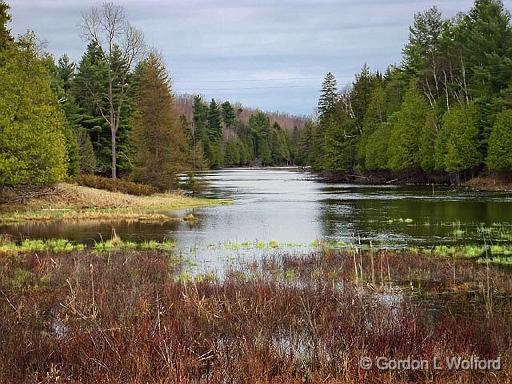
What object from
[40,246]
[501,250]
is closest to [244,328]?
[501,250]

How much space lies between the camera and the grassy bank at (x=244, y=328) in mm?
7523

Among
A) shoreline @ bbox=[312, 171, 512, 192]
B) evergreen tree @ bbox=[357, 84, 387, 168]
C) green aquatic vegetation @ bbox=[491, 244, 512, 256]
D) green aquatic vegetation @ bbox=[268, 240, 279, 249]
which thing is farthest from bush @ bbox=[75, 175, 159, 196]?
evergreen tree @ bbox=[357, 84, 387, 168]

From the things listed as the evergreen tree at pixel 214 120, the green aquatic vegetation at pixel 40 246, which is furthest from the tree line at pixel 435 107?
the evergreen tree at pixel 214 120

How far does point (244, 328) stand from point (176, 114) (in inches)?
1956

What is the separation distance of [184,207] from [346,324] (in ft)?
112

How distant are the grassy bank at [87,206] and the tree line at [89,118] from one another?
1.66 m

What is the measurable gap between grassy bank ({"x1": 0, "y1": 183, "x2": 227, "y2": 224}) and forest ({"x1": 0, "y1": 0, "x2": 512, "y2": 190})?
69.9 inches

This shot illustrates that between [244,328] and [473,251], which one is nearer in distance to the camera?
[244,328]

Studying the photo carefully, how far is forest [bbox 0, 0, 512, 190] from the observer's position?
3572 cm

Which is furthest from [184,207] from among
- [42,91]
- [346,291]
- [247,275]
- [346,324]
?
[346,324]

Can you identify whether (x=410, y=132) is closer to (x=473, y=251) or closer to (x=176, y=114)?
(x=176, y=114)

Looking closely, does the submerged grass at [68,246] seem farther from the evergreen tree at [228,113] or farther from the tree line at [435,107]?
the evergreen tree at [228,113]

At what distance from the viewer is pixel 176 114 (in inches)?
2271

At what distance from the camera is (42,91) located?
1449 inches
